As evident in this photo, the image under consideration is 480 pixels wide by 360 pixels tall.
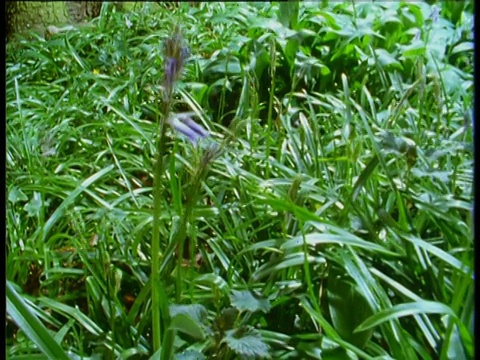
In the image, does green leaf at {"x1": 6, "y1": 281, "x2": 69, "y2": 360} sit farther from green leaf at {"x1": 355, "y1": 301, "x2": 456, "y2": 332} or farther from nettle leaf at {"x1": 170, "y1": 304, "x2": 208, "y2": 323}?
green leaf at {"x1": 355, "y1": 301, "x2": 456, "y2": 332}

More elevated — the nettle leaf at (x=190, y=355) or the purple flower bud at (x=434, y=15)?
the purple flower bud at (x=434, y=15)

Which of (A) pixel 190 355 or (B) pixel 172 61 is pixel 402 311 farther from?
(B) pixel 172 61

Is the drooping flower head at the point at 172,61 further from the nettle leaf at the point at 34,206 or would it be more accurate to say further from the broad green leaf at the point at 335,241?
the nettle leaf at the point at 34,206

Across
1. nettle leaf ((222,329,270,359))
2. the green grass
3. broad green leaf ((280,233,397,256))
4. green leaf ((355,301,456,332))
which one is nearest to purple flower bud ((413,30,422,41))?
the green grass

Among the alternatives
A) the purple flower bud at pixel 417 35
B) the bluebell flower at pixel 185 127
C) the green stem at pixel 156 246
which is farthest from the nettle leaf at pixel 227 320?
the purple flower bud at pixel 417 35

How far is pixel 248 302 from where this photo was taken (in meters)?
0.90

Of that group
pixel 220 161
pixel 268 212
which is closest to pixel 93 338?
pixel 268 212

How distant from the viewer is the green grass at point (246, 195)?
98 centimetres

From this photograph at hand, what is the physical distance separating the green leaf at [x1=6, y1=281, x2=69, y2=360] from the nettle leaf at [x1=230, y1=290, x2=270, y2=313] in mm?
211

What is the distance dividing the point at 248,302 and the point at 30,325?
9.9 inches

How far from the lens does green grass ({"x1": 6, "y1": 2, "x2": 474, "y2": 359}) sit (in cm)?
98

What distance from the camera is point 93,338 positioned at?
3.52 feet

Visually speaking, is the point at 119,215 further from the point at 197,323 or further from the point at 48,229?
the point at 197,323

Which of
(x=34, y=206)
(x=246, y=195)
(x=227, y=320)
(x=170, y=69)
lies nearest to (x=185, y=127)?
(x=170, y=69)
